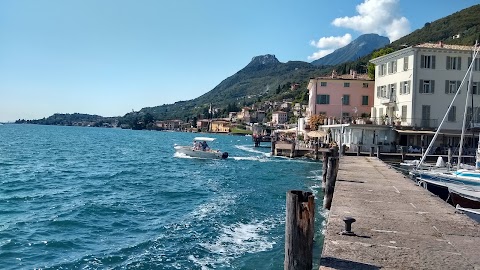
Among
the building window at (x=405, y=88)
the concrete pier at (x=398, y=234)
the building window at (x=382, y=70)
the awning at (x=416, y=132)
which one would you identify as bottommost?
the concrete pier at (x=398, y=234)

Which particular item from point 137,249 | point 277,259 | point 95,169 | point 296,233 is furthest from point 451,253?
point 95,169

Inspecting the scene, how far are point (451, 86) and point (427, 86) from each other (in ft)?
9.09

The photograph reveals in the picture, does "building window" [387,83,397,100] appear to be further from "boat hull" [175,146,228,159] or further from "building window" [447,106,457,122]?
"boat hull" [175,146,228,159]

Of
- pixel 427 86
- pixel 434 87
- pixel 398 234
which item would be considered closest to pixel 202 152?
pixel 427 86

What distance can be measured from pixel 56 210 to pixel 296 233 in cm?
1623

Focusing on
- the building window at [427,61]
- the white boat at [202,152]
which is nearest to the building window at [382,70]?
the building window at [427,61]

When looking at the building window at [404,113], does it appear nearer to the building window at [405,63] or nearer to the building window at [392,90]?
the building window at [392,90]

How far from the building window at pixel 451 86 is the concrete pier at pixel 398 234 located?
38545 millimetres

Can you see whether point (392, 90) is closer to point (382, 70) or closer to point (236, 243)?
point (382, 70)

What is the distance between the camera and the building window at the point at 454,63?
168 feet

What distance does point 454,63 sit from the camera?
51188 millimetres

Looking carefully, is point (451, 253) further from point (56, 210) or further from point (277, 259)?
point (56, 210)

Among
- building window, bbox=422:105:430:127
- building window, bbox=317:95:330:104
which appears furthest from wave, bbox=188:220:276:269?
building window, bbox=317:95:330:104

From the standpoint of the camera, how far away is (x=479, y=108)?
51344mm
